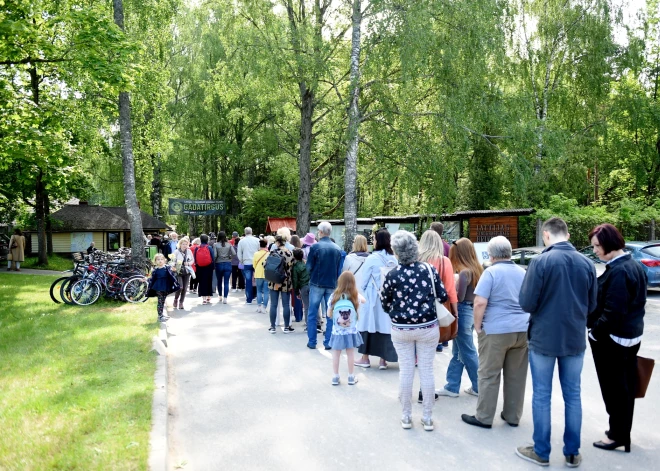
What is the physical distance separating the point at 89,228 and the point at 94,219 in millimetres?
1286

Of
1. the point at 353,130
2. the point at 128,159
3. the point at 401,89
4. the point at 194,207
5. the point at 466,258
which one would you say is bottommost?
the point at 466,258

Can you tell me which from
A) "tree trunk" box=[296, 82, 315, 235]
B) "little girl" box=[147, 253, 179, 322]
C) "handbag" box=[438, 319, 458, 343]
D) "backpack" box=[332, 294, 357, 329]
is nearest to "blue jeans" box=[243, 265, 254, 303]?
"little girl" box=[147, 253, 179, 322]

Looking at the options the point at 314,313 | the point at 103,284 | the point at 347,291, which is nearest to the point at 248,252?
the point at 103,284

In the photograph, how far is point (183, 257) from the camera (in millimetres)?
13203

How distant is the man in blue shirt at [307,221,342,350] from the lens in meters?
9.14

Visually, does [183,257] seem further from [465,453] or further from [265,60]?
[465,453]

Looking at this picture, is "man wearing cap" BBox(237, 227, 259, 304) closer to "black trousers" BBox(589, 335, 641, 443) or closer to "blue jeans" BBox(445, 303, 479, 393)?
"blue jeans" BBox(445, 303, 479, 393)

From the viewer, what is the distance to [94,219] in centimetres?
3812

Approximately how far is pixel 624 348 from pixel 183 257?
10.5 m

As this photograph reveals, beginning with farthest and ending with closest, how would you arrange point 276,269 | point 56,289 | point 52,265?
point 52,265, point 56,289, point 276,269

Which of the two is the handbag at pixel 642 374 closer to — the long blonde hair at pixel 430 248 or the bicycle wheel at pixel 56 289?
the long blonde hair at pixel 430 248

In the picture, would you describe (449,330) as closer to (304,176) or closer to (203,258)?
(203,258)

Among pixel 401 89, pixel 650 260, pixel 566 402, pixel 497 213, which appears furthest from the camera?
pixel 497 213

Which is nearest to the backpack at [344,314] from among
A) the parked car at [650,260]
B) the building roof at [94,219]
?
the parked car at [650,260]
